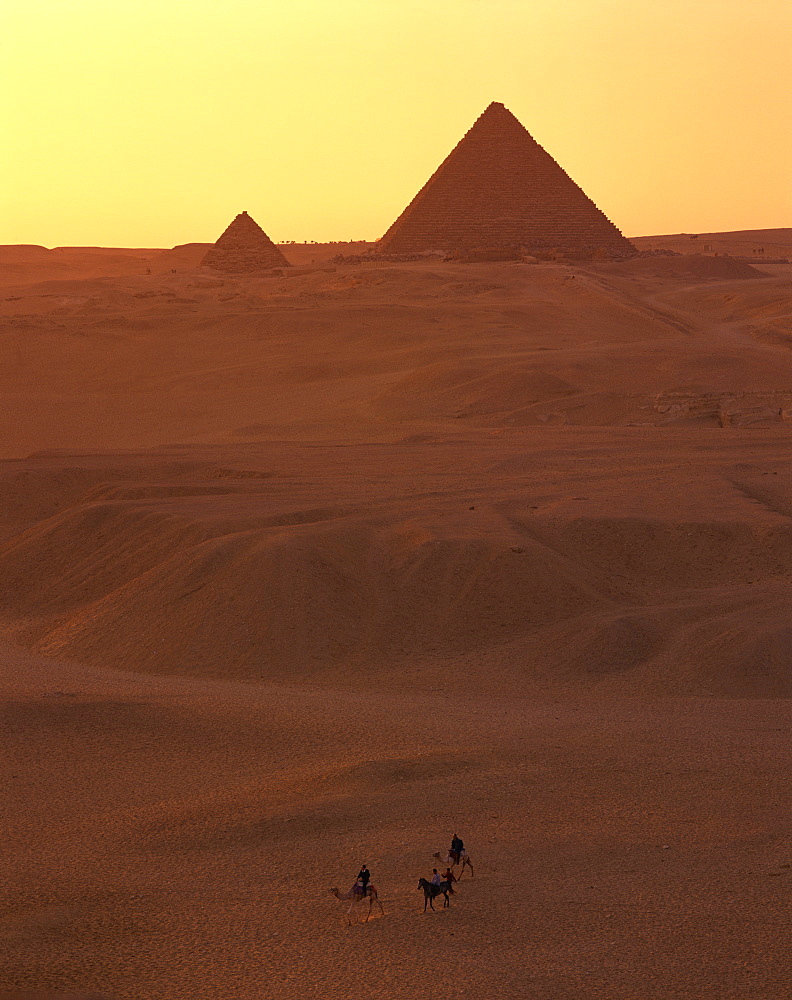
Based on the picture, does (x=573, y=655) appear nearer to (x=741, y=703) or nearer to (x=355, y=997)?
(x=741, y=703)

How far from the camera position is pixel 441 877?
6.07 metres

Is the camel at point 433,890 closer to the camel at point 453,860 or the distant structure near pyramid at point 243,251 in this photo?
the camel at point 453,860

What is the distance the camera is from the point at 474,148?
61250 millimetres

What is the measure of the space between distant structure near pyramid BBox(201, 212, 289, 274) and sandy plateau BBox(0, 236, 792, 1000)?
134ft

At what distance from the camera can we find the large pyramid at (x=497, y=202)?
60438mm

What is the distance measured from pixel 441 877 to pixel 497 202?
2252 inches

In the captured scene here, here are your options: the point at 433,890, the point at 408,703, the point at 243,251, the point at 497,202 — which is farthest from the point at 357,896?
the point at 243,251

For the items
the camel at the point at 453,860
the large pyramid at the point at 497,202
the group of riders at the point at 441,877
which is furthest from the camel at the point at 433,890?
the large pyramid at the point at 497,202

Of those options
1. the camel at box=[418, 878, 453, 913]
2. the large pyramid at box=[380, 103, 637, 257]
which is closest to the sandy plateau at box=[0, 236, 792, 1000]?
the camel at box=[418, 878, 453, 913]

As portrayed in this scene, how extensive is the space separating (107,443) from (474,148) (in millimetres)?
40945

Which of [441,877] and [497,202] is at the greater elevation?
[497,202]

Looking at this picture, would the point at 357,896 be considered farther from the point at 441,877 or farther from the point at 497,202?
the point at 497,202

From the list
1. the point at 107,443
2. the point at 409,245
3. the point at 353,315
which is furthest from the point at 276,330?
the point at 409,245

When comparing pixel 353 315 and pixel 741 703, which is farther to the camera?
pixel 353 315
